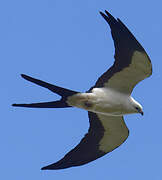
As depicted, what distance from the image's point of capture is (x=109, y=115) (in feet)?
40.3

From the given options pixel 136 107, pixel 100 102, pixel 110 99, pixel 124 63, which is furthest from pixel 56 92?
pixel 136 107

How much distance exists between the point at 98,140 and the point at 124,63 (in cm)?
230

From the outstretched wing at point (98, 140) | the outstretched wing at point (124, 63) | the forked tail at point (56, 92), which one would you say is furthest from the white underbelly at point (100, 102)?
the outstretched wing at point (98, 140)

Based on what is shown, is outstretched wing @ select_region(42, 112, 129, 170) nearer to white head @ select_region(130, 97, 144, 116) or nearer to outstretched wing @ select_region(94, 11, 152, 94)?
white head @ select_region(130, 97, 144, 116)

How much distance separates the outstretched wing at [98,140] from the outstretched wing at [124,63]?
0.96 m

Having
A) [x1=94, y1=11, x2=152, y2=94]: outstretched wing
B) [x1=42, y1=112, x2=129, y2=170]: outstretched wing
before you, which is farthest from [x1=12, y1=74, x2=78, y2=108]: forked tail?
[x1=42, y1=112, x2=129, y2=170]: outstretched wing

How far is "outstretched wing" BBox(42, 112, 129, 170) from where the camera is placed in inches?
494

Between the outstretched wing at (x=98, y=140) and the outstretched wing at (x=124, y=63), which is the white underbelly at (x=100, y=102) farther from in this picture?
the outstretched wing at (x=98, y=140)

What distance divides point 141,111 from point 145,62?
123 cm

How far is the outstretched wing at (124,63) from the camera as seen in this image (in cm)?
1080

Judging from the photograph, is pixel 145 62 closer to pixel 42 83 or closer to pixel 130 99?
pixel 130 99

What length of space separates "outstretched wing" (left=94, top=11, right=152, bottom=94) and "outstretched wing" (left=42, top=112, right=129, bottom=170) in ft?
3.16

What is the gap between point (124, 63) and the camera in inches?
447

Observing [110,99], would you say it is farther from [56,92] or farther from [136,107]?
[56,92]
